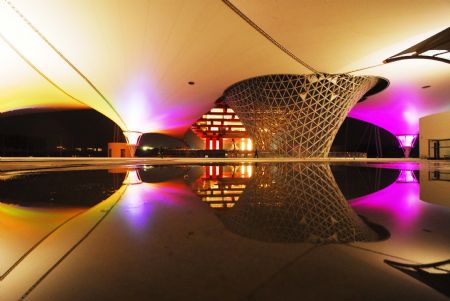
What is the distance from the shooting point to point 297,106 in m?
22.6

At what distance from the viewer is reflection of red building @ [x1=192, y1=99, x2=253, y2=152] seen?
147ft

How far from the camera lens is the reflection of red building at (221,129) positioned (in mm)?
44688

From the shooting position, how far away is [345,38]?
13.4 metres

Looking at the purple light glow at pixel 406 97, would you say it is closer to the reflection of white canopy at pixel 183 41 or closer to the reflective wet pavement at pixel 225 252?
the reflection of white canopy at pixel 183 41

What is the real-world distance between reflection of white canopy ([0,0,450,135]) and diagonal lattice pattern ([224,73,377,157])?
1.98 meters

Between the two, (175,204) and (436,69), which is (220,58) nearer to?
(175,204)

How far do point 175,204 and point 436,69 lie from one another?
964 inches

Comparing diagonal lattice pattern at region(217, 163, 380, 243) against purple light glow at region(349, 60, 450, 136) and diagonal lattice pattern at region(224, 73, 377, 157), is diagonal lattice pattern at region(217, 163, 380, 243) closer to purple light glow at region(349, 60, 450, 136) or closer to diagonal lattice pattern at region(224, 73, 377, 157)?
purple light glow at region(349, 60, 450, 136)

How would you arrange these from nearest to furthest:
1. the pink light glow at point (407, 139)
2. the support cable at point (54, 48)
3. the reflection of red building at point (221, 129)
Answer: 1. the support cable at point (54, 48)
2. the pink light glow at point (407, 139)
3. the reflection of red building at point (221, 129)

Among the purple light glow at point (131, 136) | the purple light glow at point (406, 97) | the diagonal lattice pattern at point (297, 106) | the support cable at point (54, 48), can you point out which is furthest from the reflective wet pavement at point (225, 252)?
the purple light glow at point (131, 136)

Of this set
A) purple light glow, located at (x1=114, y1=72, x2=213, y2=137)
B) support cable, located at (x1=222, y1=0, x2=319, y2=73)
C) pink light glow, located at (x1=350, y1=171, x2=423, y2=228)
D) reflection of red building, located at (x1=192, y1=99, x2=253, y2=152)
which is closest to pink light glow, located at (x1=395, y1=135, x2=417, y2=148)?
reflection of red building, located at (x1=192, y1=99, x2=253, y2=152)

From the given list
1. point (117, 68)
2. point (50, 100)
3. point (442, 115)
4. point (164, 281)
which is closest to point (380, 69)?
point (442, 115)

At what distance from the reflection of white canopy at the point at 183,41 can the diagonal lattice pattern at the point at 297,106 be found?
6.48 ft

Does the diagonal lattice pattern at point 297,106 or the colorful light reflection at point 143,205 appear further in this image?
the diagonal lattice pattern at point 297,106
